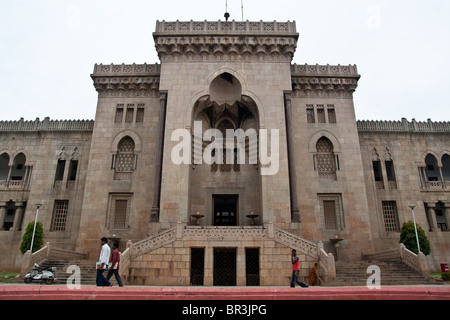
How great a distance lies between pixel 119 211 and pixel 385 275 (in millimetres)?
18440

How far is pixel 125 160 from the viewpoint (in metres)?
24.9

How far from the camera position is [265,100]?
23.5 m

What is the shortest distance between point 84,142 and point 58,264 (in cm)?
1168

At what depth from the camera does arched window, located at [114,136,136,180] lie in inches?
958

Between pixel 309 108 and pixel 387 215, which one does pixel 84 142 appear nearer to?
pixel 309 108

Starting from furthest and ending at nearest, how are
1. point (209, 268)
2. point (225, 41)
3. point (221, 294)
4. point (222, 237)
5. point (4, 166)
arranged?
point (4, 166), point (225, 41), point (222, 237), point (209, 268), point (221, 294)

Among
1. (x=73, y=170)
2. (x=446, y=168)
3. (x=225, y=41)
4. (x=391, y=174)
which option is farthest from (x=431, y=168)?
(x=73, y=170)

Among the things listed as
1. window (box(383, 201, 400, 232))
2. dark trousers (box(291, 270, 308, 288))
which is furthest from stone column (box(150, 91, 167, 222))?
window (box(383, 201, 400, 232))

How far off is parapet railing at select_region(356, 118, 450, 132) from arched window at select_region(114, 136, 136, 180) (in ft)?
63.9

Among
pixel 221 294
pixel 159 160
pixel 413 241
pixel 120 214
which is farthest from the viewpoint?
→ pixel 120 214

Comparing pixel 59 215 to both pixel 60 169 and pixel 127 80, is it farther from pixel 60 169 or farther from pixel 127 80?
pixel 127 80

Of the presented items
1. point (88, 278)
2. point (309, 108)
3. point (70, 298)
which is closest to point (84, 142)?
point (88, 278)

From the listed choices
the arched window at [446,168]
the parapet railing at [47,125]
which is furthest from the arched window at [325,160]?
the parapet railing at [47,125]

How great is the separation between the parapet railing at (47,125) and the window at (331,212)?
2062cm
